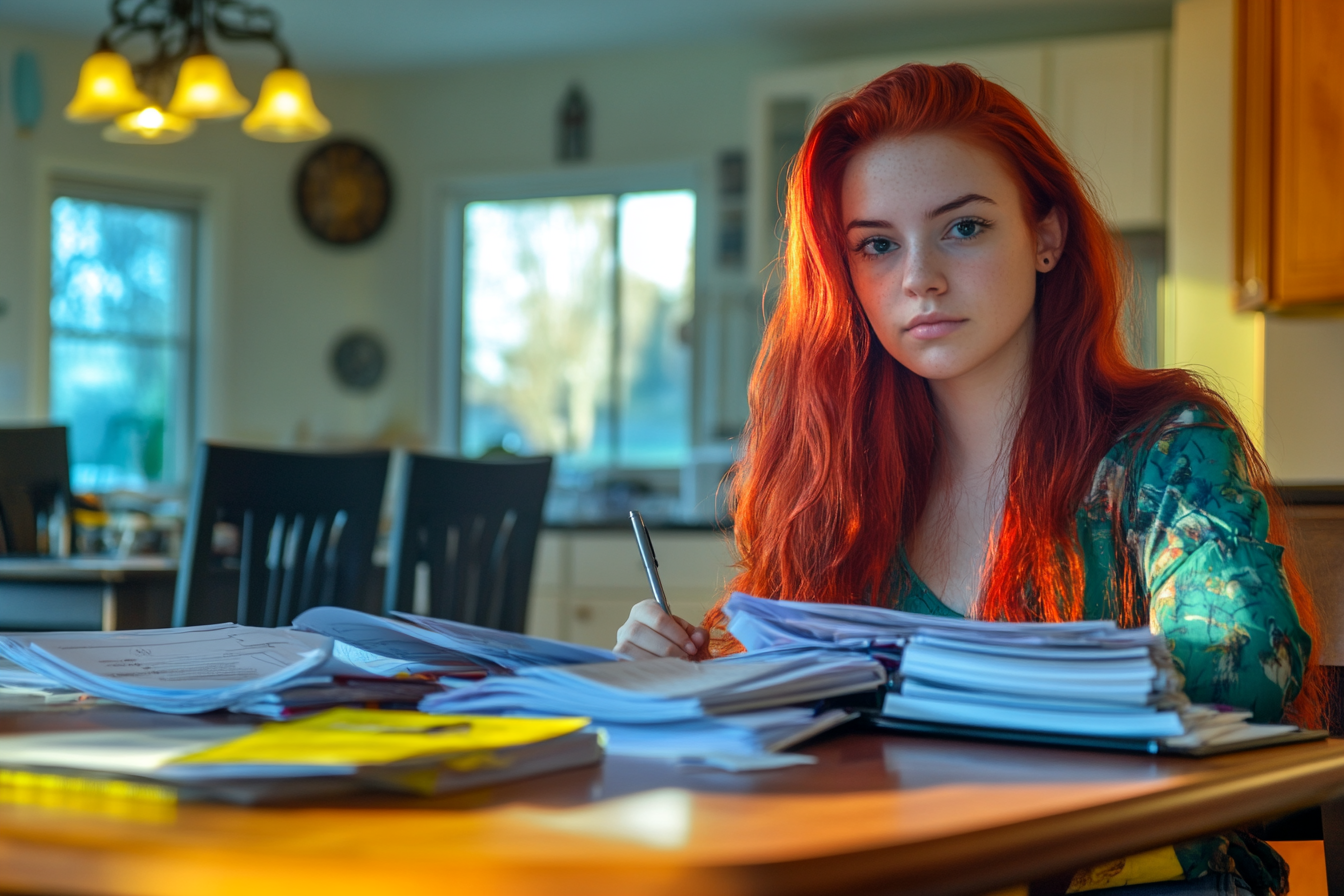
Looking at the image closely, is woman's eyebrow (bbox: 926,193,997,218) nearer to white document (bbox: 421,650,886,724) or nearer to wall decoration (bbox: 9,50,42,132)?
white document (bbox: 421,650,886,724)

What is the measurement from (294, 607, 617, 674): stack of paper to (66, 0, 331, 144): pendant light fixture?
2331mm

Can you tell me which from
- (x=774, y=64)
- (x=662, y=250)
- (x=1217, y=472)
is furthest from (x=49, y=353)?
(x=1217, y=472)

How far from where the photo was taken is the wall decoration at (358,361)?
614 cm

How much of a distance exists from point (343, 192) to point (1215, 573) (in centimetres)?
565

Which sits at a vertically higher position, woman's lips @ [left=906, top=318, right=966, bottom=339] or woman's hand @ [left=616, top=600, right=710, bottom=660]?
woman's lips @ [left=906, top=318, right=966, bottom=339]

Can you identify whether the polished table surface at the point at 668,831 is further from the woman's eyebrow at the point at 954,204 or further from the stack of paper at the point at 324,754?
the woman's eyebrow at the point at 954,204

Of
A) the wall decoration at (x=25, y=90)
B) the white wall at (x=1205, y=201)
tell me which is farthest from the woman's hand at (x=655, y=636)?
the wall decoration at (x=25, y=90)

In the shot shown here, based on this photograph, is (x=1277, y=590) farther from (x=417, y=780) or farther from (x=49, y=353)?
(x=49, y=353)

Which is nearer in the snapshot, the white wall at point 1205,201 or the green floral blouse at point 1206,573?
the green floral blouse at point 1206,573

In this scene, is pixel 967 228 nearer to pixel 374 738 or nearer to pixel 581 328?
pixel 374 738

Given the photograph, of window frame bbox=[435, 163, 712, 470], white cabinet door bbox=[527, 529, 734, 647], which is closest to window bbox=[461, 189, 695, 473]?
window frame bbox=[435, 163, 712, 470]

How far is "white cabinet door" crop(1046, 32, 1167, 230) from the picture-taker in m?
4.63

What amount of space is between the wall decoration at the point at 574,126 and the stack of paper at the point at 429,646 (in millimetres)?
5066

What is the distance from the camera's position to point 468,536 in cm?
244
